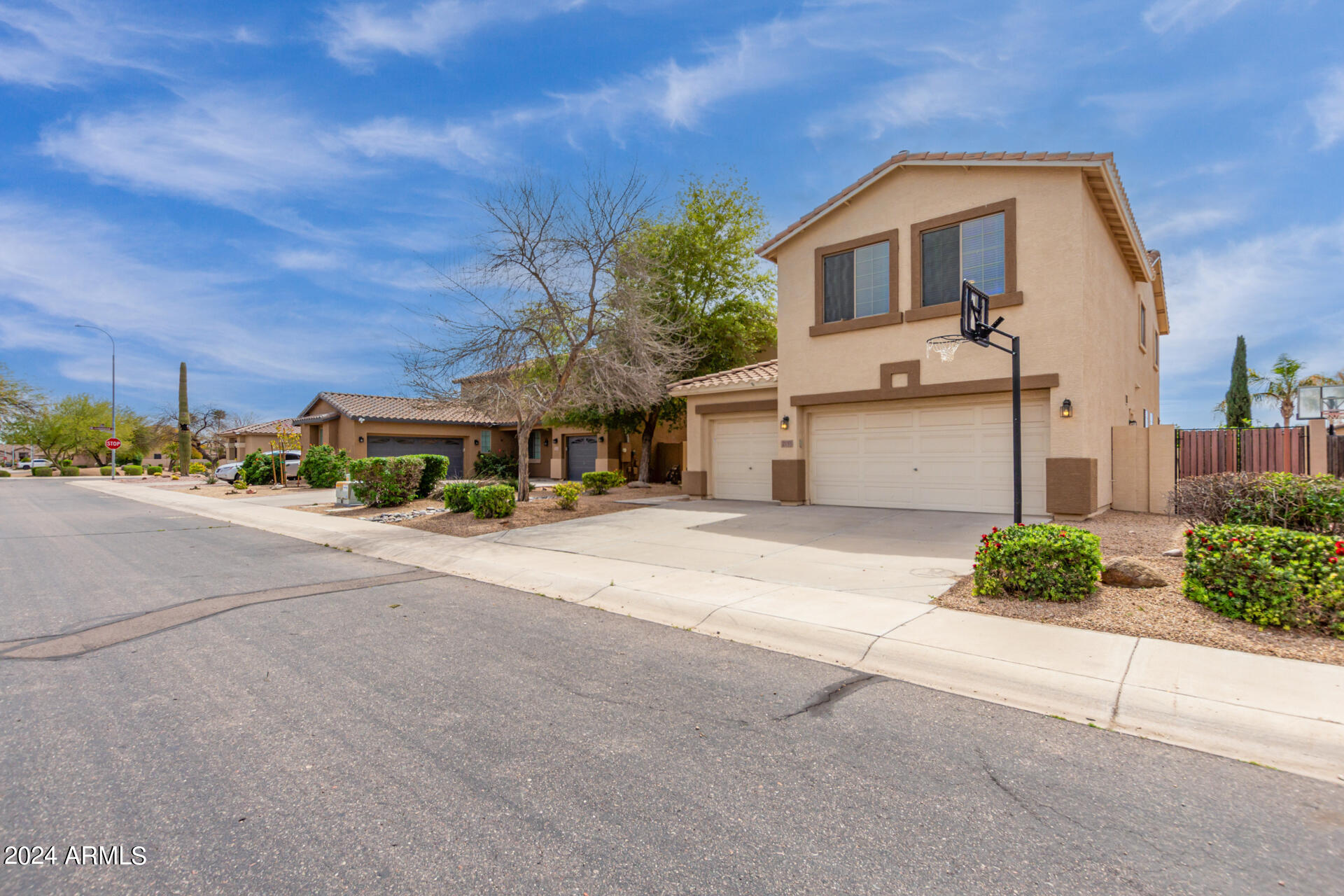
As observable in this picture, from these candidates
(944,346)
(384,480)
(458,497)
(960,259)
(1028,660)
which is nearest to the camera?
(1028,660)

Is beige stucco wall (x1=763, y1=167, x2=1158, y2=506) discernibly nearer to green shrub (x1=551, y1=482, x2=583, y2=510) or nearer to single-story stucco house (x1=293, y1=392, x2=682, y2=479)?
green shrub (x1=551, y1=482, x2=583, y2=510)

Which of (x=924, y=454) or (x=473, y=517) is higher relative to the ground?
(x=924, y=454)

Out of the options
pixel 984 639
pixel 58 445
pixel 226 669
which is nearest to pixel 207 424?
pixel 58 445

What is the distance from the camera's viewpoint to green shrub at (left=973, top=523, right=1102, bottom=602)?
5.85 m

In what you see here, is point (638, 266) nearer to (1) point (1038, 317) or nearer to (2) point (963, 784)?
(1) point (1038, 317)

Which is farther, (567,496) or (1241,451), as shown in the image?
(567,496)

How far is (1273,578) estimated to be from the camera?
4.95m

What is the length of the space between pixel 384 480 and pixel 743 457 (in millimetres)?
9461

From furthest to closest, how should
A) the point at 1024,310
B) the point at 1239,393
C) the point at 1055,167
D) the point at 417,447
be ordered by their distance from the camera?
the point at 1239,393, the point at 417,447, the point at 1024,310, the point at 1055,167

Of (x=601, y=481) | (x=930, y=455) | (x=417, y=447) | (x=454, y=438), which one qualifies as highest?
(x=454, y=438)

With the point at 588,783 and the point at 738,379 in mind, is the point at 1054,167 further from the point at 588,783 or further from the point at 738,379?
the point at 588,783

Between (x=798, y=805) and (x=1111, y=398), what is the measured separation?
13.5 meters

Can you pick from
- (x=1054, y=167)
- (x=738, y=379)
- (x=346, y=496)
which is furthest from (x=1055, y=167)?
(x=346, y=496)

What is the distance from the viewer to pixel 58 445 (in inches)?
2124
